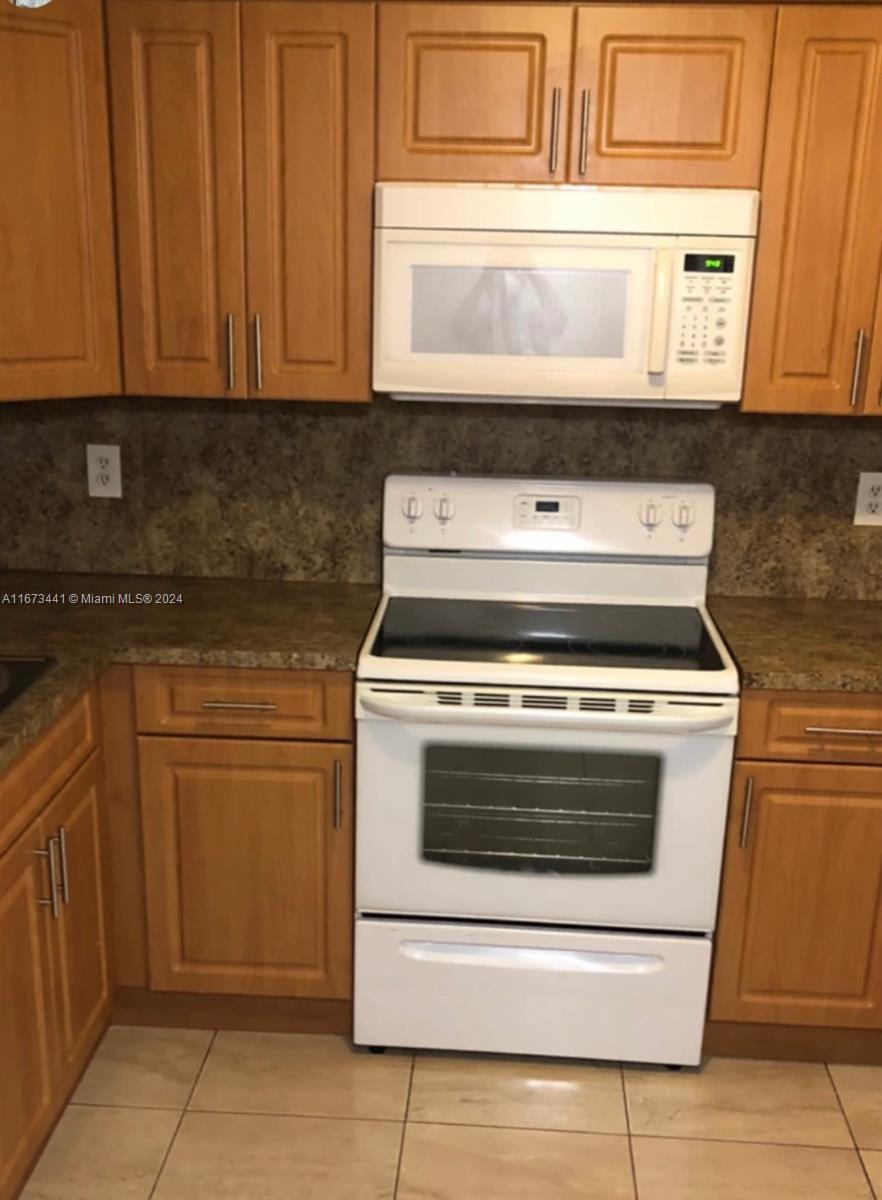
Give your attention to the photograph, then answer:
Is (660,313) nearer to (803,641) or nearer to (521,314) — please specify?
(521,314)

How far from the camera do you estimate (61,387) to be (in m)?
2.03

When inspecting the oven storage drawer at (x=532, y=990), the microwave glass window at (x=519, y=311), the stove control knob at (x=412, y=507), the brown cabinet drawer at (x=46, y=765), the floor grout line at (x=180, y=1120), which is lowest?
the floor grout line at (x=180, y=1120)

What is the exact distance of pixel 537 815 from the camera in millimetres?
2051

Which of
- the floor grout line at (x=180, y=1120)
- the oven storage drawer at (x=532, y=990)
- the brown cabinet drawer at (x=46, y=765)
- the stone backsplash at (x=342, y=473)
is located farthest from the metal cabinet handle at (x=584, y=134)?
the floor grout line at (x=180, y=1120)

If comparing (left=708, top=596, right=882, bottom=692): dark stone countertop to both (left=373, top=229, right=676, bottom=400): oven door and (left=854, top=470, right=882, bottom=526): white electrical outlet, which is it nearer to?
(left=854, top=470, right=882, bottom=526): white electrical outlet

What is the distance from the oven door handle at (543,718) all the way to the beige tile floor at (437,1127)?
0.75 m

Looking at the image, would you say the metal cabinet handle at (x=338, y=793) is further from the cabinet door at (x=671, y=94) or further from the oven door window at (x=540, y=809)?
the cabinet door at (x=671, y=94)

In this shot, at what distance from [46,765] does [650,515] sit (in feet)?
4.37

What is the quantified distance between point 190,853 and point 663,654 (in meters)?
1.01

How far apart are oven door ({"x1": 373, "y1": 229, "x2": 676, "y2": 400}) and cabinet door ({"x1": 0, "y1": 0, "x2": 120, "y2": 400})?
1.81ft

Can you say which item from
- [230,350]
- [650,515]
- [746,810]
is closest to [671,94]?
[650,515]

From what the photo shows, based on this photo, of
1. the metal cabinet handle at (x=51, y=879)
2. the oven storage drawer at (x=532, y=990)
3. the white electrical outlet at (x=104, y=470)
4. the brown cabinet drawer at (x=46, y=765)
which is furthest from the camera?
the white electrical outlet at (x=104, y=470)

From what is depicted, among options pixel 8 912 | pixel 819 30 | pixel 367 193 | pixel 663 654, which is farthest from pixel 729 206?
pixel 8 912

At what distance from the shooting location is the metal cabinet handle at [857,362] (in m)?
2.04
